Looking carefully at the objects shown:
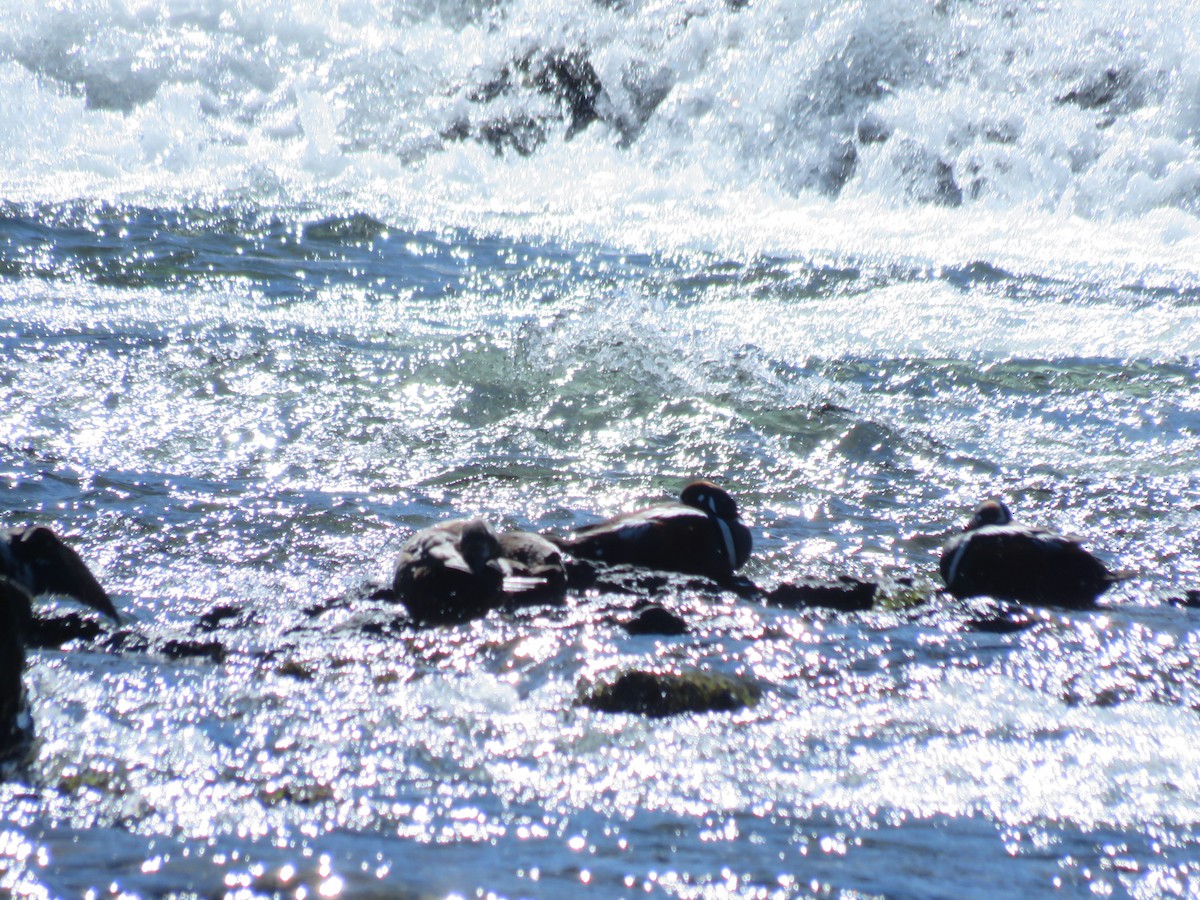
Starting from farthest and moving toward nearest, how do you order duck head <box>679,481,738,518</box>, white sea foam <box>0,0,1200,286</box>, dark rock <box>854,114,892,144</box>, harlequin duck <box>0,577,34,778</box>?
dark rock <box>854,114,892,144</box>, white sea foam <box>0,0,1200,286</box>, duck head <box>679,481,738,518</box>, harlequin duck <box>0,577,34,778</box>

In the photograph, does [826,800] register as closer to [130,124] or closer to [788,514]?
[788,514]

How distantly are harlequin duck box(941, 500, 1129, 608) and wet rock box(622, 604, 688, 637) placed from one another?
43.2 inches

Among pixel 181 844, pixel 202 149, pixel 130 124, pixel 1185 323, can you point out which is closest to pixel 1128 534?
pixel 181 844

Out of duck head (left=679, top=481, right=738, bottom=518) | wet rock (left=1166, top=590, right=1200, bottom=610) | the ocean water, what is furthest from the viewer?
duck head (left=679, top=481, right=738, bottom=518)

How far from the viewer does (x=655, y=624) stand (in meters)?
3.85

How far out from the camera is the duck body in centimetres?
391

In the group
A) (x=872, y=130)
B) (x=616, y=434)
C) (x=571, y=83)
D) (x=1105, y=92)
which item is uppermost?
(x=1105, y=92)

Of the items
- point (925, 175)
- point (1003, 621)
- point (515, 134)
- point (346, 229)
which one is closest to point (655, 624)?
point (1003, 621)

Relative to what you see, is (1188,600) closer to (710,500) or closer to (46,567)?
(710,500)

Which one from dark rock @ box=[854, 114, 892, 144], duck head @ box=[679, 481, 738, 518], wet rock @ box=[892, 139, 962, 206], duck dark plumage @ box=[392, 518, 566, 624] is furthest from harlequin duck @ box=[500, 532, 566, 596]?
dark rock @ box=[854, 114, 892, 144]

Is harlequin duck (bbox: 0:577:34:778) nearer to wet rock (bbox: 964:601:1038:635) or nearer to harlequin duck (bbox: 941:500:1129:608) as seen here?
wet rock (bbox: 964:601:1038:635)

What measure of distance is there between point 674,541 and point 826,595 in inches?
23.6

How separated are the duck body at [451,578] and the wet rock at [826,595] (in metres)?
0.93

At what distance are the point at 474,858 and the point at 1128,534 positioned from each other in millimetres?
3746
